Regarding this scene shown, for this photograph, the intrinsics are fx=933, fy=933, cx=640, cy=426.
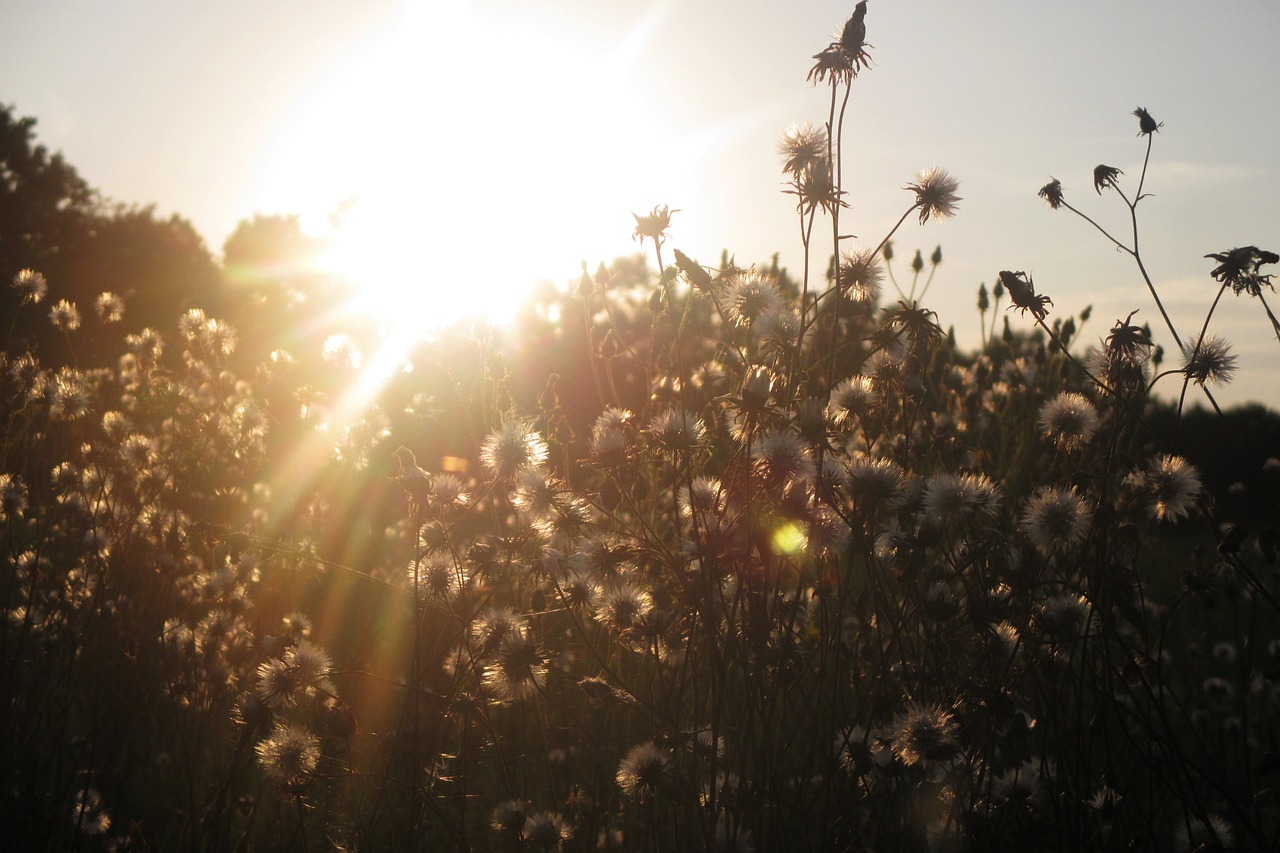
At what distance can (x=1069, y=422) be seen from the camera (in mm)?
2709

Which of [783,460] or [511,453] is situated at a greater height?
[511,453]

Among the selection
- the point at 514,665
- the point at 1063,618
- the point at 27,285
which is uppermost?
the point at 27,285

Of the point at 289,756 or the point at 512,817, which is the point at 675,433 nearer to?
the point at 512,817

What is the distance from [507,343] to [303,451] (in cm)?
246

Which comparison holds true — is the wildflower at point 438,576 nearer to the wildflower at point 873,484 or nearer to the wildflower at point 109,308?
the wildflower at point 873,484

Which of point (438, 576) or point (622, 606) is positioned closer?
point (622, 606)

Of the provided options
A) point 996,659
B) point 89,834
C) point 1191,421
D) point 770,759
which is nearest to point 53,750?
point 89,834

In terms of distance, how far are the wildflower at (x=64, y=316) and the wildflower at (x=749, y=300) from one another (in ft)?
13.7

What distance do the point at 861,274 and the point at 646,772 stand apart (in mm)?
1268

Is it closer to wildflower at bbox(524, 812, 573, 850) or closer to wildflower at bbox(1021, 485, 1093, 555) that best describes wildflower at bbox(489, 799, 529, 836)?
wildflower at bbox(524, 812, 573, 850)

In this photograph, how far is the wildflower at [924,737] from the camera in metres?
1.95

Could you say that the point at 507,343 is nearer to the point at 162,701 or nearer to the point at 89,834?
the point at 162,701

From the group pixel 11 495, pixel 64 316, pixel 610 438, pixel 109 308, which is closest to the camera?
pixel 610 438

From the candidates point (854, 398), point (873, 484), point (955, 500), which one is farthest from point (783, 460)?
point (854, 398)
